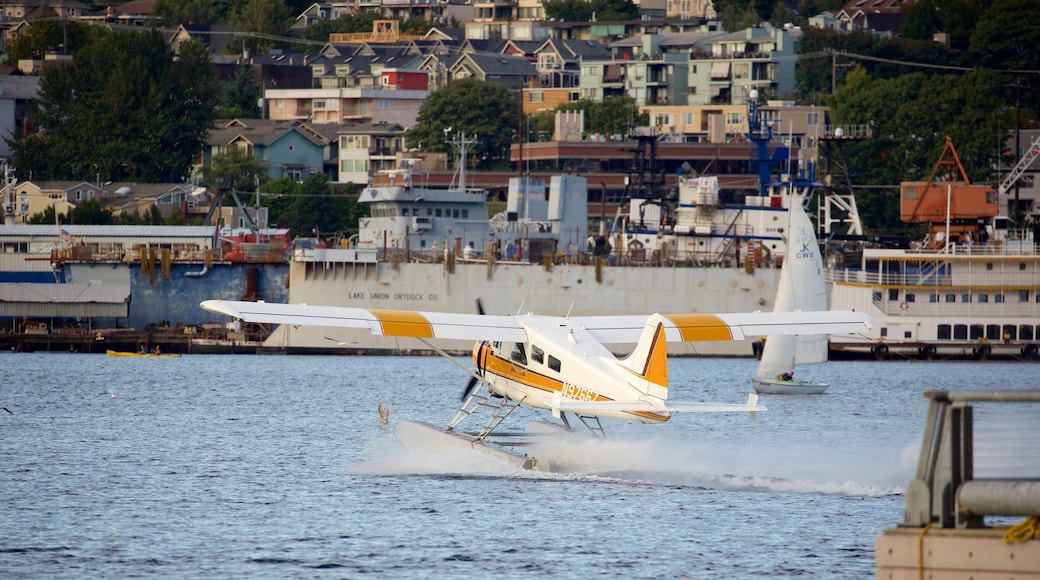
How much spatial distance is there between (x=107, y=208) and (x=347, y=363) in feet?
121

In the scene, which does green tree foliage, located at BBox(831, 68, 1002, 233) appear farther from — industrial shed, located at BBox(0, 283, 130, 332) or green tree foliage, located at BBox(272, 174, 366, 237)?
industrial shed, located at BBox(0, 283, 130, 332)

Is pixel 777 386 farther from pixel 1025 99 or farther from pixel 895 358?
pixel 1025 99

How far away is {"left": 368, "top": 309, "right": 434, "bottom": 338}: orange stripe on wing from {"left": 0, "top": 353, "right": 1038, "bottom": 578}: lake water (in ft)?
7.44

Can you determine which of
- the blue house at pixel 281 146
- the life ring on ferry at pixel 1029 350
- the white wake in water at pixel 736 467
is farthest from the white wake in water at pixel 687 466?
the blue house at pixel 281 146

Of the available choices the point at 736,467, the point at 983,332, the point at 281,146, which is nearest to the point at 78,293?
the point at 983,332

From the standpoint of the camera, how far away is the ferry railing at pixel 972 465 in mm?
10336

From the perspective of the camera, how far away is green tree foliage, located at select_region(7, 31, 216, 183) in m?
114

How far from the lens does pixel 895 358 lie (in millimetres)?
67500

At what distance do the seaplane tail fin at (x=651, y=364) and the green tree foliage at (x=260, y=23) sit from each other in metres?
142

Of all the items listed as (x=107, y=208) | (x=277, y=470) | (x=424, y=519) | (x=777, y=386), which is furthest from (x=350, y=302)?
(x=424, y=519)

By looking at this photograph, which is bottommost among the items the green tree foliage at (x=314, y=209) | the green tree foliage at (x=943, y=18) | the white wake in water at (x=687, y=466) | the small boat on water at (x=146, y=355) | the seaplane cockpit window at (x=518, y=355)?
the small boat on water at (x=146, y=355)

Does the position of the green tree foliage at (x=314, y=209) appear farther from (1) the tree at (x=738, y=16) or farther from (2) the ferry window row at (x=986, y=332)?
(1) the tree at (x=738, y=16)

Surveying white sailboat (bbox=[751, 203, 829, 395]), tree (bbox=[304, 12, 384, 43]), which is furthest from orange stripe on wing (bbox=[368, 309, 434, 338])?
tree (bbox=[304, 12, 384, 43])

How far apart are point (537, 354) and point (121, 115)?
314ft
